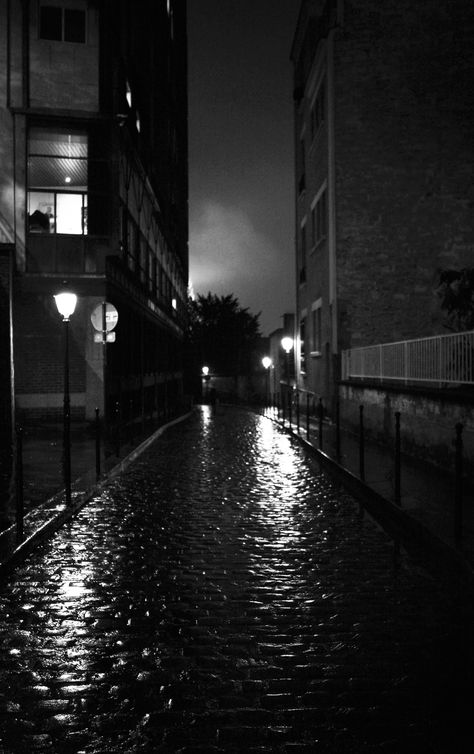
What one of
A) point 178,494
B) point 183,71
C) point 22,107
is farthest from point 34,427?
point 183,71

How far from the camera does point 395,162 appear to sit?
24.3 metres

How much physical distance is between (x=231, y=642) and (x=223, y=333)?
253ft

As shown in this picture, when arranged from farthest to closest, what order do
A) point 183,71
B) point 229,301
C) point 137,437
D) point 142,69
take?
point 229,301 < point 183,71 < point 142,69 < point 137,437

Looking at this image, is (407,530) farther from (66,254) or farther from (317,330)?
(317,330)

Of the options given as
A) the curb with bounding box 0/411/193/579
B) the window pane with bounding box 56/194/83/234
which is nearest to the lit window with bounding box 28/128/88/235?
the window pane with bounding box 56/194/83/234

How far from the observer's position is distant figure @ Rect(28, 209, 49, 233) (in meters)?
21.8

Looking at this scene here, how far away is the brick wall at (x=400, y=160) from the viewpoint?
24031 mm

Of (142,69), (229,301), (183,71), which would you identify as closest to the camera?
(142,69)

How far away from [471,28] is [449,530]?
72.6 feet

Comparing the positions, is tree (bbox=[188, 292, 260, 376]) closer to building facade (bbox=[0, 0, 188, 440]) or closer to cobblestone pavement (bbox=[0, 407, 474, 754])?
building facade (bbox=[0, 0, 188, 440])

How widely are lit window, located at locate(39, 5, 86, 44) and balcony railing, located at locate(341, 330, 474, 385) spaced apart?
1269 centimetres

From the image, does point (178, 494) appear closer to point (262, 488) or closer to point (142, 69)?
point (262, 488)

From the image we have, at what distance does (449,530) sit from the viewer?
286 inches

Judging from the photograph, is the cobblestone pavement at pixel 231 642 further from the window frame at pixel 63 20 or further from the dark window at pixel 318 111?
the dark window at pixel 318 111
